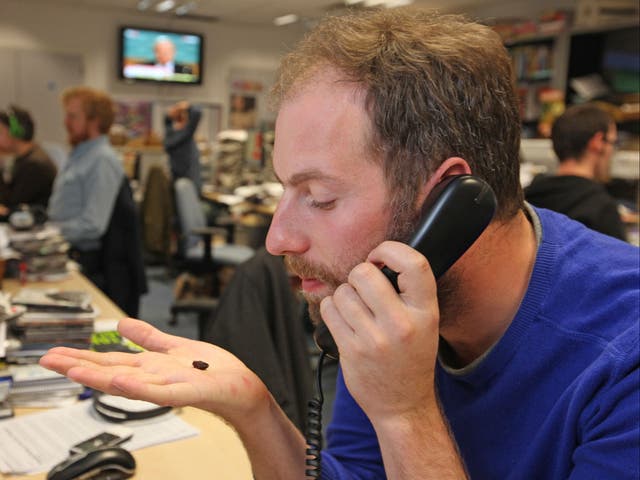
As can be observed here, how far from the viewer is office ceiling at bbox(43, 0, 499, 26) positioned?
7.06 m

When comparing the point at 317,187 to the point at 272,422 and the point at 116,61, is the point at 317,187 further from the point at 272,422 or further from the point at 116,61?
the point at 116,61

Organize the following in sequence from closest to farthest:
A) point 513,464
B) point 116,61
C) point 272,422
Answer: point 513,464 < point 272,422 < point 116,61

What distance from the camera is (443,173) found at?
83 centimetres

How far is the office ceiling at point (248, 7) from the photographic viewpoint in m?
7.06

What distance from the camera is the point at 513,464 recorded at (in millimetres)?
859

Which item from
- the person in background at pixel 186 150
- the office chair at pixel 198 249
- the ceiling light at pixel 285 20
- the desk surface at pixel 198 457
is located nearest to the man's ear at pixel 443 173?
the desk surface at pixel 198 457

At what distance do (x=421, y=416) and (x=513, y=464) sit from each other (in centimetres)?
19

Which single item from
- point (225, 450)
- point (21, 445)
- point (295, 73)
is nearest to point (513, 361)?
point (295, 73)

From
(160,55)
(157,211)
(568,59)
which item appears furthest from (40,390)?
(160,55)

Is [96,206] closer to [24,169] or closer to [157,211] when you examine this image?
[24,169]

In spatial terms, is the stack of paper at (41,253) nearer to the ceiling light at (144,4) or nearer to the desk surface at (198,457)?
the desk surface at (198,457)

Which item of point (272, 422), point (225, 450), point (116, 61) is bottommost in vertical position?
point (225, 450)

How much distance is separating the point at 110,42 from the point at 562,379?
8.34 metres

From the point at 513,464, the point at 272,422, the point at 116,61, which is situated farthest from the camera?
the point at 116,61
